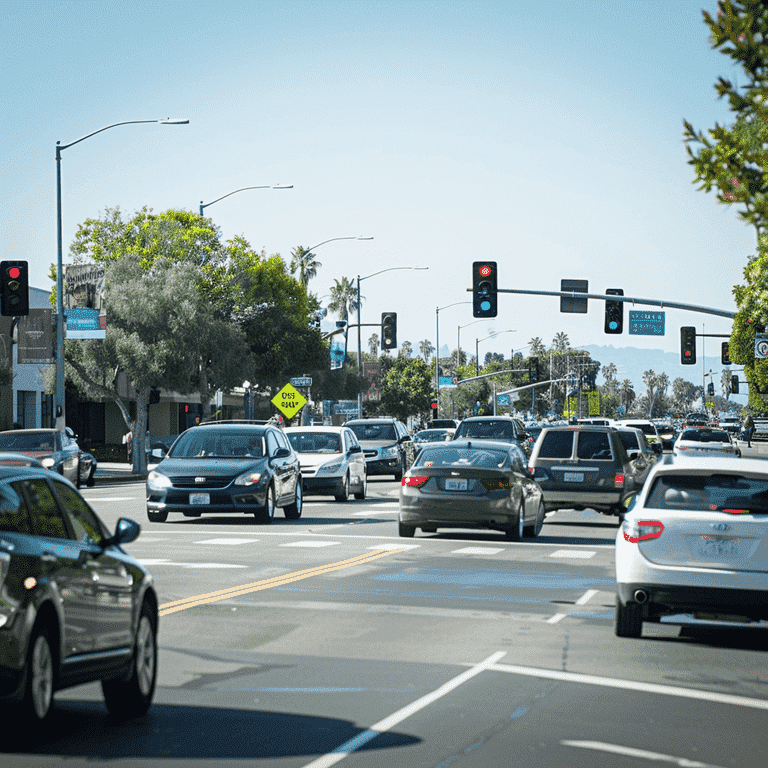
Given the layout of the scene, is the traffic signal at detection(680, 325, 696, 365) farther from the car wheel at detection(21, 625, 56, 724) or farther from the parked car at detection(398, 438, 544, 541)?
the car wheel at detection(21, 625, 56, 724)

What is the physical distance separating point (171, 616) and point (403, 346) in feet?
509

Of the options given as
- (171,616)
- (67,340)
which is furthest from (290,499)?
(67,340)

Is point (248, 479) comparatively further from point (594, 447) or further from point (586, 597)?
point (586, 597)

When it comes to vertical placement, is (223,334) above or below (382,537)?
above

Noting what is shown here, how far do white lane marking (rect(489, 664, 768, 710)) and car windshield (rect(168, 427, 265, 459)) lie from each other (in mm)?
15327

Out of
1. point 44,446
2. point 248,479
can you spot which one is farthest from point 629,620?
point 44,446

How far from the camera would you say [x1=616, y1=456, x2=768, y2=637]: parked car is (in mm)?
10883

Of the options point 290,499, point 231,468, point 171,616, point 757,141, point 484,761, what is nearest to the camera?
point 484,761

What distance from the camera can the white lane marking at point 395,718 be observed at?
23.5ft

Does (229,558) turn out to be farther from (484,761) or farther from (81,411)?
(81,411)

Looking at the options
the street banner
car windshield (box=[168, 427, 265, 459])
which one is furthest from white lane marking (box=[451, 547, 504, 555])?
the street banner

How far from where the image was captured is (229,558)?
59.1 ft

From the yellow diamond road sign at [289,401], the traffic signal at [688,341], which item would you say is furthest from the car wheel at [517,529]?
the traffic signal at [688,341]

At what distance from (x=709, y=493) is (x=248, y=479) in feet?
44.4
